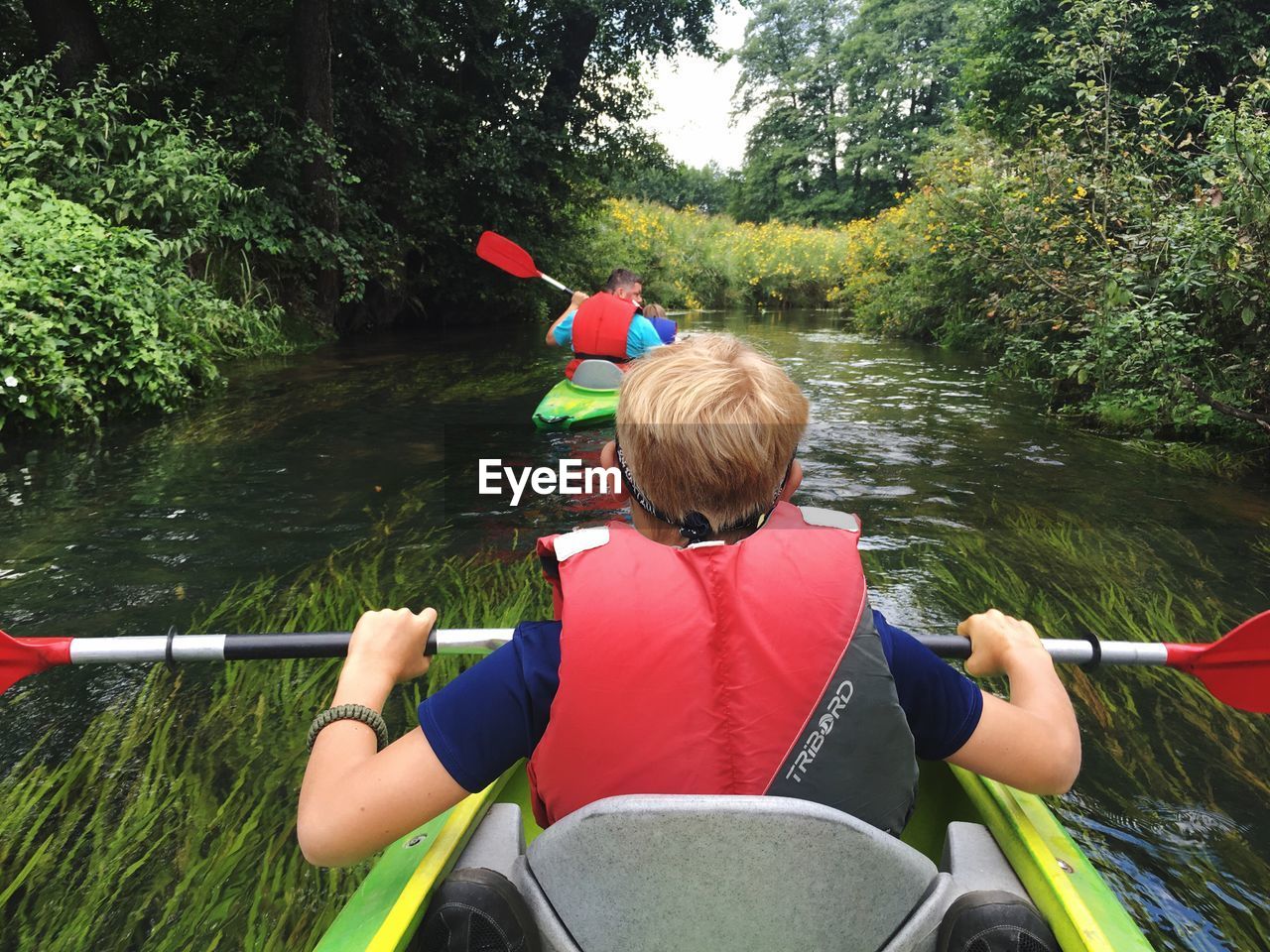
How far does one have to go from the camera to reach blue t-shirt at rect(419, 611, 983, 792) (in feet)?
3.65

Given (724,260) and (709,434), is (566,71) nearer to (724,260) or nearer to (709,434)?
(724,260)

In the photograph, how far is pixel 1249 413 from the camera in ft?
14.8

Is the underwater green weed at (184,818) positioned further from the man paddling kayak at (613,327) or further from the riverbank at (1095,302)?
the riverbank at (1095,302)

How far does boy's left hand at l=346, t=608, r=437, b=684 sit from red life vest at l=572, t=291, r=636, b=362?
4.74 meters

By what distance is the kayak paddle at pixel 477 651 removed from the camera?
69.3 inches

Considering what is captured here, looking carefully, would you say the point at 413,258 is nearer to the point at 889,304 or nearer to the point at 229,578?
the point at 889,304

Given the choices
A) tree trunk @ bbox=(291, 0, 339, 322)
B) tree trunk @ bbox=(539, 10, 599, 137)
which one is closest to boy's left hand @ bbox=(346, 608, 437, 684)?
tree trunk @ bbox=(291, 0, 339, 322)

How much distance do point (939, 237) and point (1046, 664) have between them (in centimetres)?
946

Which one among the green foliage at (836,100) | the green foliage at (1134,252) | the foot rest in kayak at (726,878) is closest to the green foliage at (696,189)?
the green foliage at (836,100)

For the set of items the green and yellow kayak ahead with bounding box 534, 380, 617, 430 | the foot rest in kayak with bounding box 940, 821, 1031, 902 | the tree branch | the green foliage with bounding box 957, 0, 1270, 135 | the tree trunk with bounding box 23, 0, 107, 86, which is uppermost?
the green foliage with bounding box 957, 0, 1270, 135

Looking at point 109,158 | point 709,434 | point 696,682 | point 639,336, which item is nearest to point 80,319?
point 109,158

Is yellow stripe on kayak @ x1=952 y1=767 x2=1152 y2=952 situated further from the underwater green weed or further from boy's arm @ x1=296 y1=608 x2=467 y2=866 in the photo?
the underwater green weed

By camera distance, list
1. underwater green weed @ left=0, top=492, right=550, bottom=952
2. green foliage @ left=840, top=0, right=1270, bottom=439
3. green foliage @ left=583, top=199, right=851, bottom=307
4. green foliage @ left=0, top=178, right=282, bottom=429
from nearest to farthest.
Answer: underwater green weed @ left=0, top=492, right=550, bottom=952
green foliage @ left=840, top=0, right=1270, bottom=439
green foliage @ left=0, top=178, right=282, bottom=429
green foliage @ left=583, top=199, right=851, bottom=307

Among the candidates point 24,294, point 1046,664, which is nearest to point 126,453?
point 24,294
